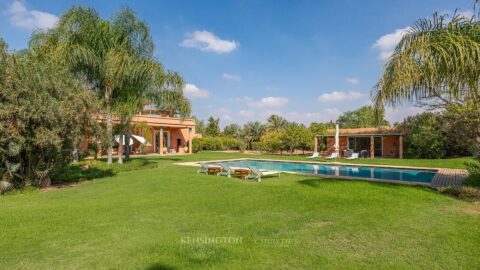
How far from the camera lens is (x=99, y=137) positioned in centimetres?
1279

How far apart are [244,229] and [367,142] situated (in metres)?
30.8

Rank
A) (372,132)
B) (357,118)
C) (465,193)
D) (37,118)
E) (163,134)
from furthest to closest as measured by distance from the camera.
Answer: (357,118)
(163,134)
(372,132)
(37,118)
(465,193)

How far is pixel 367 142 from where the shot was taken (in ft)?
108

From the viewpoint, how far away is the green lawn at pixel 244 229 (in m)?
4.24

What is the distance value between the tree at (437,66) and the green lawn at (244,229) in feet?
9.45

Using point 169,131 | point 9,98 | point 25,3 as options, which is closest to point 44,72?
point 9,98

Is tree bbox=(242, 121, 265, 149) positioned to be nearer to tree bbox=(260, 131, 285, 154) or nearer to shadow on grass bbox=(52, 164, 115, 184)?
tree bbox=(260, 131, 285, 154)

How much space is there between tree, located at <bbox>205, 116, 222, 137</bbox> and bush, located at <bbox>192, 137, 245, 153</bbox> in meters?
7.41

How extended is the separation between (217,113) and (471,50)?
51.0 meters

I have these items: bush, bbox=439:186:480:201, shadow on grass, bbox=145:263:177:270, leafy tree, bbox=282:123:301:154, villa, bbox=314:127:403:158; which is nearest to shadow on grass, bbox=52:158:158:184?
shadow on grass, bbox=145:263:177:270

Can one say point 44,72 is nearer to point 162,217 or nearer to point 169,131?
point 162,217

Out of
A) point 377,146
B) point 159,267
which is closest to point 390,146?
point 377,146

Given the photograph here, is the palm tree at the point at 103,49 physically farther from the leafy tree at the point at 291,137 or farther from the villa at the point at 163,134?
the leafy tree at the point at 291,137

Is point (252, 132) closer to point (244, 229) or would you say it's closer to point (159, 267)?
point (244, 229)
